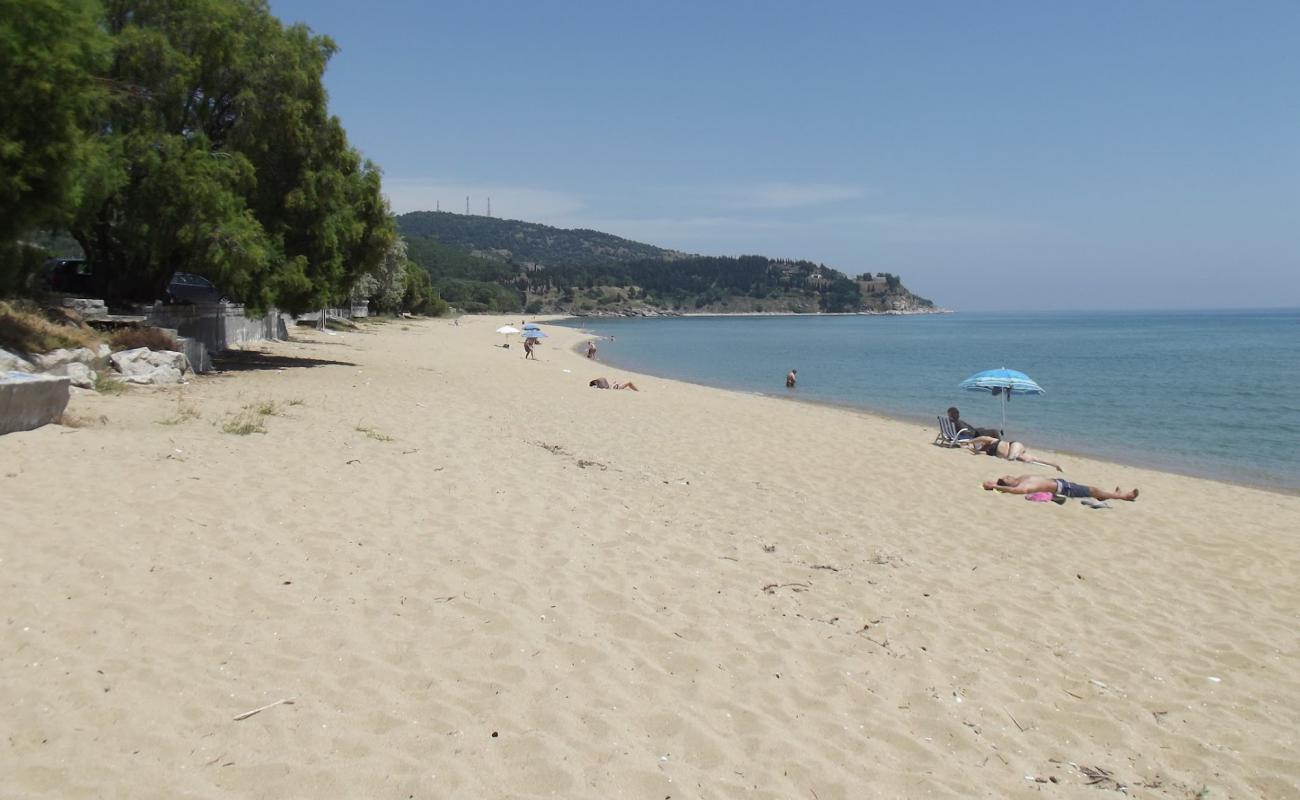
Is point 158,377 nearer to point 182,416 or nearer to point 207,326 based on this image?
point 182,416

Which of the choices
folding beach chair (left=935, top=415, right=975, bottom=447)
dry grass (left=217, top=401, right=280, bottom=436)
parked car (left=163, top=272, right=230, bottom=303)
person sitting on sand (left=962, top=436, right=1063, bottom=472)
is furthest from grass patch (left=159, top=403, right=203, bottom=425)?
parked car (left=163, top=272, right=230, bottom=303)

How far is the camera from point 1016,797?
4172 millimetres

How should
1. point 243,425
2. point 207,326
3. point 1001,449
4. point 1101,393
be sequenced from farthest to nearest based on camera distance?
point 1101,393 < point 207,326 < point 1001,449 < point 243,425

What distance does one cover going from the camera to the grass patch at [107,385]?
12.6 metres

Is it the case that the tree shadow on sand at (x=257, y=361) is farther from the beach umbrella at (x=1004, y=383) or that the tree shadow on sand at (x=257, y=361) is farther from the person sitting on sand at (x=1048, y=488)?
the person sitting on sand at (x=1048, y=488)

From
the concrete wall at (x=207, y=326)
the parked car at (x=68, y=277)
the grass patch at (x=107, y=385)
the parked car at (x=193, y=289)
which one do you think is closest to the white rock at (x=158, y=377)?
the grass patch at (x=107, y=385)

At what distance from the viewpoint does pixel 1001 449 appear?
50.7ft

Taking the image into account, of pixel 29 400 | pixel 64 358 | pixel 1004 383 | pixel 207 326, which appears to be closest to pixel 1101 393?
pixel 1004 383

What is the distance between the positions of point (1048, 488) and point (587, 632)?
8.18 meters

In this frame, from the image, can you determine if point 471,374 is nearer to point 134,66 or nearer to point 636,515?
point 134,66

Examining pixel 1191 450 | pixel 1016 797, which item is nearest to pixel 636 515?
pixel 1016 797

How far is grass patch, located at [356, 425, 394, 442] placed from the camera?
10979mm

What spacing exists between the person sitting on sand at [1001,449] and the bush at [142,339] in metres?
14.6

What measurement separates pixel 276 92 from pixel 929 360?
143 ft
